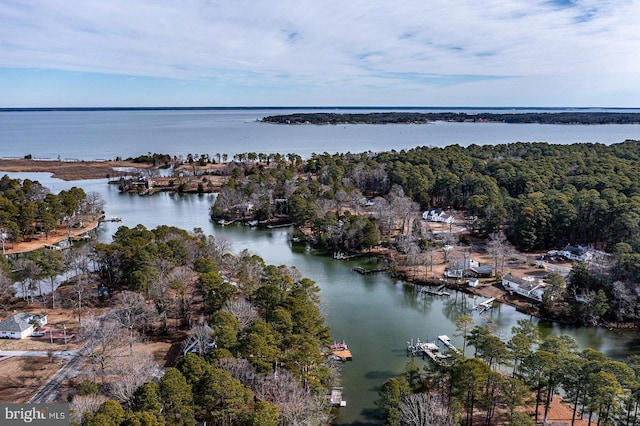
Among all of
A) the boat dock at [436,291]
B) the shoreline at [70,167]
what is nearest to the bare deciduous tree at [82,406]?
the boat dock at [436,291]

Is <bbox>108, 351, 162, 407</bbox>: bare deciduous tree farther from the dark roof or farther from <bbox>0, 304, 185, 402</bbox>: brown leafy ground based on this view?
the dark roof

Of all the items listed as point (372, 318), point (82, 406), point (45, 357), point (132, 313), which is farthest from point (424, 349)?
point (45, 357)

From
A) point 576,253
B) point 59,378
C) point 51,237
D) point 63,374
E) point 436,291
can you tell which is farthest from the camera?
point 51,237

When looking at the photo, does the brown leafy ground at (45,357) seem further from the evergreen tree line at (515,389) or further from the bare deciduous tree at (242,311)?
the evergreen tree line at (515,389)

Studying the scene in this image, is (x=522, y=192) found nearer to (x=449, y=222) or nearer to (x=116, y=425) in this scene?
(x=449, y=222)

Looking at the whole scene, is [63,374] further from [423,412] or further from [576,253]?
Result: [576,253]

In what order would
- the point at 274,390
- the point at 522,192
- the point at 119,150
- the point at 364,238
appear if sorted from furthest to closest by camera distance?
the point at 119,150, the point at 522,192, the point at 364,238, the point at 274,390

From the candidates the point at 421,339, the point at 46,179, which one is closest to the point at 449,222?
the point at 421,339
